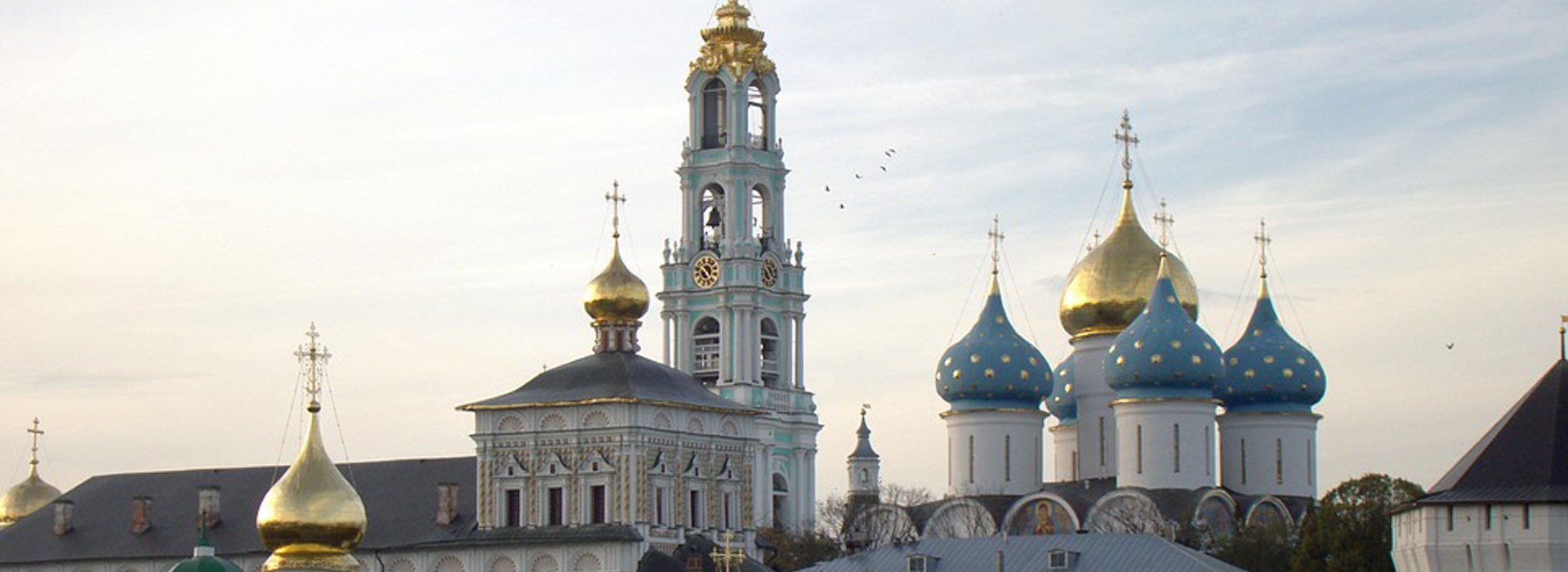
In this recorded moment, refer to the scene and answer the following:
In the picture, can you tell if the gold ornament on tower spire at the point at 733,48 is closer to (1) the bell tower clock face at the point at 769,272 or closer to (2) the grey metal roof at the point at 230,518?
(1) the bell tower clock face at the point at 769,272

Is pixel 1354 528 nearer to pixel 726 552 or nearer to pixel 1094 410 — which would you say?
pixel 726 552

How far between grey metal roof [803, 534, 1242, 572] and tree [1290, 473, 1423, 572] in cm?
461

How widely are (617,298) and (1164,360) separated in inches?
405

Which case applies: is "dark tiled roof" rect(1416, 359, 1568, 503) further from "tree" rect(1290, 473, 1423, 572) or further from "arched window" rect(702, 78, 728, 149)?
"arched window" rect(702, 78, 728, 149)

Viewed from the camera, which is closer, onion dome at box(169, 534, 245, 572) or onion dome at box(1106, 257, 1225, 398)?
onion dome at box(169, 534, 245, 572)

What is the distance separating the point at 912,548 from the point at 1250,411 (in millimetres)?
16019

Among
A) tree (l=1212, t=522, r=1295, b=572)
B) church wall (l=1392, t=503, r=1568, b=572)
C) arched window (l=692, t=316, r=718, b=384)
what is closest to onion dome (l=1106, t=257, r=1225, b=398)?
tree (l=1212, t=522, r=1295, b=572)

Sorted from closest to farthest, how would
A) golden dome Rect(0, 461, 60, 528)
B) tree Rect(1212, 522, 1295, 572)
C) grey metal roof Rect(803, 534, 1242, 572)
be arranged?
1. grey metal roof Rect(803, 534, 1242, 572)
2. tree Rect(1212, 522, 1295, 572)
3. golden dome Rect(0, 461, 60, 528)

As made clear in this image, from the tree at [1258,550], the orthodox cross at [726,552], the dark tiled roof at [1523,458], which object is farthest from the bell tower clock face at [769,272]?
the dark tiled roof at [1523,458]

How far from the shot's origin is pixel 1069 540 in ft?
168

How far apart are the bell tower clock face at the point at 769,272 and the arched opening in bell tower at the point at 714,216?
119 cm

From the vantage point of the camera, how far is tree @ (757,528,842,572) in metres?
68.0

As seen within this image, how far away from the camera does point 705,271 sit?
80.1m

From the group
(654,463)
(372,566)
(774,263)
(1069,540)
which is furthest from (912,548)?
(774,263)
